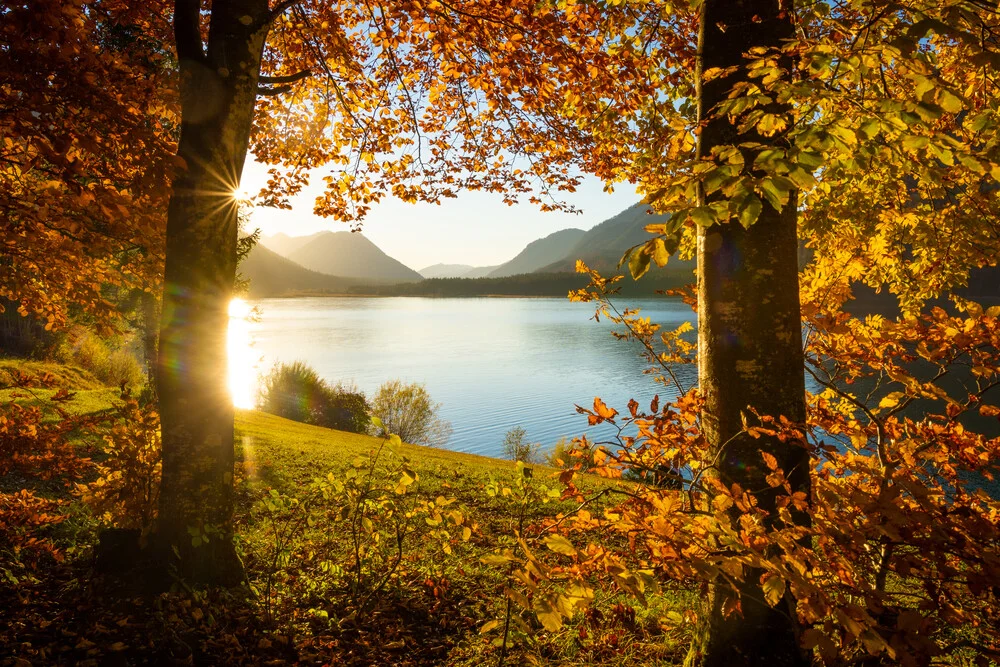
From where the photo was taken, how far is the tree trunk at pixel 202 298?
4219 millimetres

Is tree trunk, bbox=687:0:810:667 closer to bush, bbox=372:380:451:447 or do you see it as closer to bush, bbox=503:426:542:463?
bush, bbox=503:426:542:463

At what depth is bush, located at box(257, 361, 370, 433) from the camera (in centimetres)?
2525

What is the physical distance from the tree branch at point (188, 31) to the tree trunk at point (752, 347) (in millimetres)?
4057

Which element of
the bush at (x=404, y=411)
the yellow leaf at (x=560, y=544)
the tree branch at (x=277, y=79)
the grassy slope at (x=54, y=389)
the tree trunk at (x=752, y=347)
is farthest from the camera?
the bush at (x=404, y=411)

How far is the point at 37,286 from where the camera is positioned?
6.09 metres

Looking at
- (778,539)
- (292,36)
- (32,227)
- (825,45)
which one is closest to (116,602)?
(32,227)

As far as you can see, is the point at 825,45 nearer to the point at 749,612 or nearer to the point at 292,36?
the point at 749,612

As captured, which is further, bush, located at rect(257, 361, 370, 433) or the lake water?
the lake water

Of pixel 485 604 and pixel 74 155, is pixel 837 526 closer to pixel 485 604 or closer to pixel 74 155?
pixel 485 604

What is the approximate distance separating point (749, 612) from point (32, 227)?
6.26 meters

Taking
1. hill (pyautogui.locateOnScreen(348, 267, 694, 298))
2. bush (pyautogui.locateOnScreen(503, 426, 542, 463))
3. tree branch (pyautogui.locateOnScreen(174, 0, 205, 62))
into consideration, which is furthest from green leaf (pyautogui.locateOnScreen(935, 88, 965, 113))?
hill (pyautogui.locateOnScreen(348, 267, 694, 298))

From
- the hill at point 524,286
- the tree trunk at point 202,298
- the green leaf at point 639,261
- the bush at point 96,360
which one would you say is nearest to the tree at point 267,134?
the tree trunk at point 202,298

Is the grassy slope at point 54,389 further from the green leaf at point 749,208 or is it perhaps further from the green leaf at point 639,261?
the green leaf at point 749,208

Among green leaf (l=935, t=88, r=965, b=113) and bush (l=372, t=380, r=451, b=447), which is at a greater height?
green leaf (l=935, t=88, r=965, b=113)
